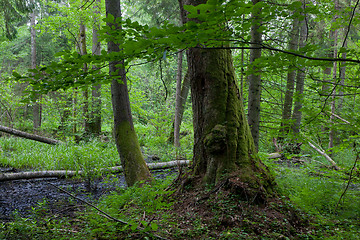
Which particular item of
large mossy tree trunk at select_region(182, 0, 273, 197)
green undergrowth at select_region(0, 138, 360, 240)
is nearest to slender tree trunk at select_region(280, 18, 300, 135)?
large mossy tree trunk at select_region(182, 0, 273, 197)

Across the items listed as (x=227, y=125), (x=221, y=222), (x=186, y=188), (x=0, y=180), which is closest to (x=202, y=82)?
(x=227, y=125)

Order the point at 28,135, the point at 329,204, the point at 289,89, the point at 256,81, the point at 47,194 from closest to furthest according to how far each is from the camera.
A: the point at 329,204, the point at 256,81, the point at 47,194, the point at 289,89, the point at 28,135

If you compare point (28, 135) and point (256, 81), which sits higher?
point (256, 81)

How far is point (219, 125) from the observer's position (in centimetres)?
329

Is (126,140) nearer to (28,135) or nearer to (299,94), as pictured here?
(299,94)

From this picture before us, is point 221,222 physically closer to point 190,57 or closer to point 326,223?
point 326,223

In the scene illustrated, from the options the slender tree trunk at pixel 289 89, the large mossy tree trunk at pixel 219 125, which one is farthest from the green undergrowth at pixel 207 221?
the slender tree trunk at pixel 289 89

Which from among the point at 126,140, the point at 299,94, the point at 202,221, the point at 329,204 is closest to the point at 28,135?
the point at 126,140

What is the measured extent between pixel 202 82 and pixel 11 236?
3062 mm

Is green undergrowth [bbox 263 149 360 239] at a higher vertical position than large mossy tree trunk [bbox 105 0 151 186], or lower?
lower

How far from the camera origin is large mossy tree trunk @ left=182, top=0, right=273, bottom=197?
324 cm

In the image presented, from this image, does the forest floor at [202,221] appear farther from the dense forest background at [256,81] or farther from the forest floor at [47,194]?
the forest floor at [47,194]

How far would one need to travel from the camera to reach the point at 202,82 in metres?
3.44

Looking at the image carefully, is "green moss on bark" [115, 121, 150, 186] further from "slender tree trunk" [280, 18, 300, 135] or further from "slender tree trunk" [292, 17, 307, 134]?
"slender tree trunk" [292, 17, 307, 134]
